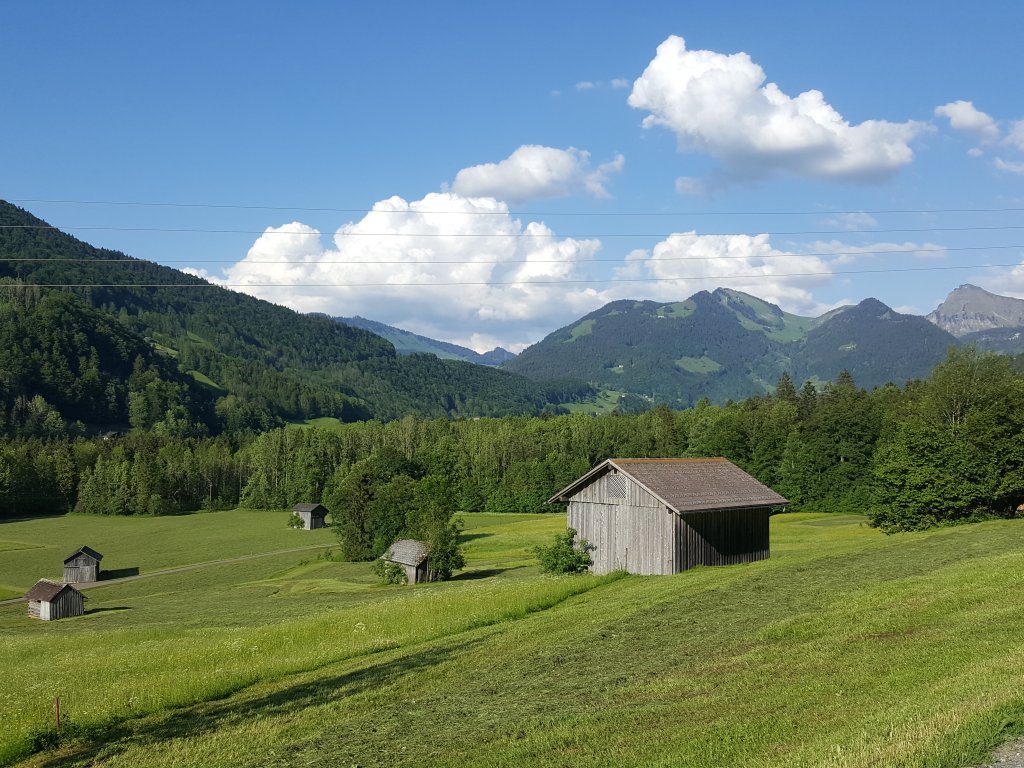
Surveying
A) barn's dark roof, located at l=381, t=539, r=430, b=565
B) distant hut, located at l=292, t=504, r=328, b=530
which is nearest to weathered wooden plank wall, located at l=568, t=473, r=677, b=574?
barn's dark roof, located at l=381, t=539, r=430, b=565

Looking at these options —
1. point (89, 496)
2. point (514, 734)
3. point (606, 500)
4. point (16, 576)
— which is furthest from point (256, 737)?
point (89, 496)

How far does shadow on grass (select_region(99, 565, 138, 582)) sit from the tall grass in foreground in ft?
148

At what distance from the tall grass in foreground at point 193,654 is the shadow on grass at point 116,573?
45.1m

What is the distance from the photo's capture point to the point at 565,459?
148625 mm

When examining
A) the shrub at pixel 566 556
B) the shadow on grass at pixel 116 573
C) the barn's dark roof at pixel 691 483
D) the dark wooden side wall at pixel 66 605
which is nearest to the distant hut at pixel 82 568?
the shadow on grass at pixel 116 573

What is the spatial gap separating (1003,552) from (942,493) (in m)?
30.1

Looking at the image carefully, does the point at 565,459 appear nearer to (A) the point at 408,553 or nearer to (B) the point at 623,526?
(A) the point at 408,553

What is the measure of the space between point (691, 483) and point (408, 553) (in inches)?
1108

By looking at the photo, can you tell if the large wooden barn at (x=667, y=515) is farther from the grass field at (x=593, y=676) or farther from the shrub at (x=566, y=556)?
the grass field at (x=593, y=676)

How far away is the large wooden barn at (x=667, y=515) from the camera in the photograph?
45.0 m

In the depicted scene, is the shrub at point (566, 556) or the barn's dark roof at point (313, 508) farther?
the barn's dark roof at point (313, 508)

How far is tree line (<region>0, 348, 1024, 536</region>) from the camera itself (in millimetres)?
62062

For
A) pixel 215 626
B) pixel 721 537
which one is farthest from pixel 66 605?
pixel 721 537

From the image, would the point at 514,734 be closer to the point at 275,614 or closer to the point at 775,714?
the point at 775,714
